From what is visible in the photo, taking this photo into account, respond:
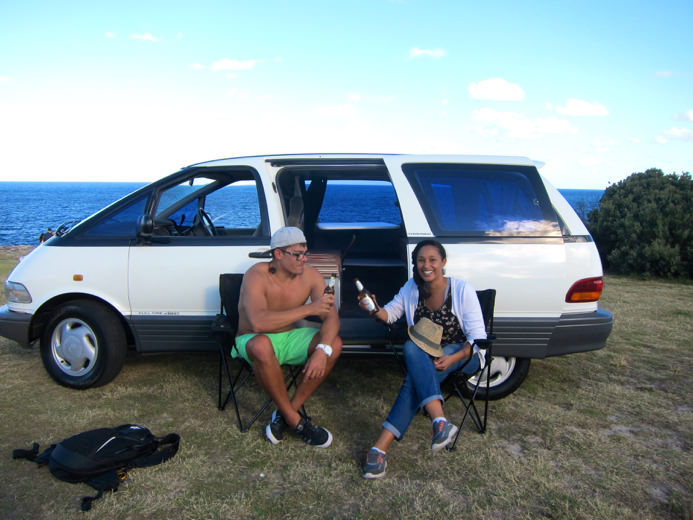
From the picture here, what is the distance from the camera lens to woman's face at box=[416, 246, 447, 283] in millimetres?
3467

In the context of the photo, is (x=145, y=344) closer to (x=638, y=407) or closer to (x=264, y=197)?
(x=264, y=197)

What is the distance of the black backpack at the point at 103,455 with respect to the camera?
9.50 feet

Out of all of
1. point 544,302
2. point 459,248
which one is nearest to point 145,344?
point 459,248

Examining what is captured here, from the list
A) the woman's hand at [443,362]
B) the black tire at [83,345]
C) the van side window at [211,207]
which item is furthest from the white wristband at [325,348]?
the black tire at [83,345]

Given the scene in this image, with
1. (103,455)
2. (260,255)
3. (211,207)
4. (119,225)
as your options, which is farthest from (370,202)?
(103,455)

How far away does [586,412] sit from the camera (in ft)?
13.0

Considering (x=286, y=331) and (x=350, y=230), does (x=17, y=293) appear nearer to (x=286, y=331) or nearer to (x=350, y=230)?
(x=286, y=331)

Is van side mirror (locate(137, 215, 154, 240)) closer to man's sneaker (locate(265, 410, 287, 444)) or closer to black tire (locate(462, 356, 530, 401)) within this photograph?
man's sneaker (locate(265, 410, 287, 444))

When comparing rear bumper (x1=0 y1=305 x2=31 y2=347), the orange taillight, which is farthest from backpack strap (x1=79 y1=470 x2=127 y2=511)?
the orange taillight

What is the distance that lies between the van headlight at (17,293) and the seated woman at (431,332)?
2.64m

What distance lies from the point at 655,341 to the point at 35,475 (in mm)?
5729

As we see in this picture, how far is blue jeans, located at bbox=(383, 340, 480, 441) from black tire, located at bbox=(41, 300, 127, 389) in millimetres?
2240

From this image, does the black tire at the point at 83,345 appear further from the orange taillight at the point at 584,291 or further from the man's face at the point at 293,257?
the orange taillight at the point at 584,291

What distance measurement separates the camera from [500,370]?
4.12m
